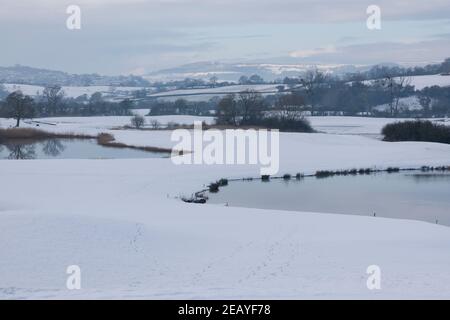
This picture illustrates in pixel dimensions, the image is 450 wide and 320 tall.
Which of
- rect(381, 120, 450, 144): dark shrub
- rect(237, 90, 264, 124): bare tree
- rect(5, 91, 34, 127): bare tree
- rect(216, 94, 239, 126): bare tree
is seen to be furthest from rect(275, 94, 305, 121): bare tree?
rect(5, 91, 34, 127): bare tree

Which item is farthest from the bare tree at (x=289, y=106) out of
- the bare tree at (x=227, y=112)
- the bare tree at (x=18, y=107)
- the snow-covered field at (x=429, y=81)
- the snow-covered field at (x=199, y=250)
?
the snow-covered field at (x=429, y=81)

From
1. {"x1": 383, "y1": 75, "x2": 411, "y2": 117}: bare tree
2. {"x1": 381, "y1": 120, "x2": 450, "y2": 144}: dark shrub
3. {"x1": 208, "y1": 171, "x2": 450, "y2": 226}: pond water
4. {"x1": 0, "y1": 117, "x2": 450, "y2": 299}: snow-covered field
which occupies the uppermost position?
{"x1": 383, "y1": 75, "x2": 411, "y2": 117}: bare tree

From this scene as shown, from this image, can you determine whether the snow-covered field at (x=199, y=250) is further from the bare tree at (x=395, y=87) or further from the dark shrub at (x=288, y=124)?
the bare tree at (x=395, y=87)

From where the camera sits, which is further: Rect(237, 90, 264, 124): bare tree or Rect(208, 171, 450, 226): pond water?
Rect(237, 90, 264, 124): bare tree

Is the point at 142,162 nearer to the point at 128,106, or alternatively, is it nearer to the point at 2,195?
the point at 2,195

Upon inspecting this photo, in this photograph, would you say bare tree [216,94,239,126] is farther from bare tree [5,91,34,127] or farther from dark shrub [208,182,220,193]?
dark shrub [208,182,220,193]

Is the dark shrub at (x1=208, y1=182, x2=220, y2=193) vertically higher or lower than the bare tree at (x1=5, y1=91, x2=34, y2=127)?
lower

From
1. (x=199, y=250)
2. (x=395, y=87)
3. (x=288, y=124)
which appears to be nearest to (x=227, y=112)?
(x=288, y=124)
